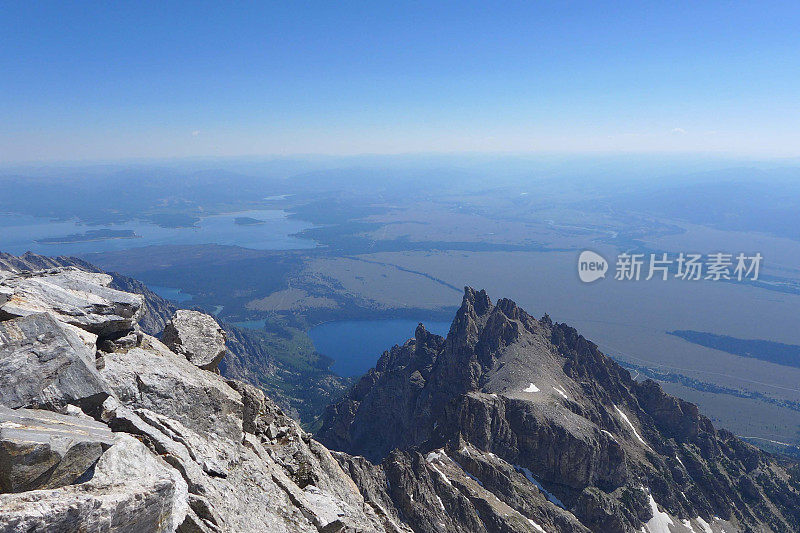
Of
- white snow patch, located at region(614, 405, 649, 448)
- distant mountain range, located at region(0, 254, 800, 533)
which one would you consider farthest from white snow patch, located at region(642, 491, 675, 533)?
white snow patch, located at region(614, 405, 649, 448)

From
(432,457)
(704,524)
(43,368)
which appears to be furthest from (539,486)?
(43,368)

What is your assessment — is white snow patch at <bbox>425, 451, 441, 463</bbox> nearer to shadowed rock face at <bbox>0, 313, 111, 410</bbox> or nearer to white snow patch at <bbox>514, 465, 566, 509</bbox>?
white snow patch at <bbox>514, 465, 566, 509</bbox>

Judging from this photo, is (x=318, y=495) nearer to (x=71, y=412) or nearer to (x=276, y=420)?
(x=276, y=420)

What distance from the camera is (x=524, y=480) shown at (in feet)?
218

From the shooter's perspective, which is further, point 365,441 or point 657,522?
point 365,441

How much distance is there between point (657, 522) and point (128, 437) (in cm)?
8632

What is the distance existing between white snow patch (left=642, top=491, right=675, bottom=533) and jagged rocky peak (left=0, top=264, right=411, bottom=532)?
67.0 metres

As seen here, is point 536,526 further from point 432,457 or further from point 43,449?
point 43,449

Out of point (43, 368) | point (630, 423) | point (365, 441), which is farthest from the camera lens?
point (365, 441)

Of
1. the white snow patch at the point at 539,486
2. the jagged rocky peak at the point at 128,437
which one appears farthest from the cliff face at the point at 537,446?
the jagged rocky peak at the point at 128,437

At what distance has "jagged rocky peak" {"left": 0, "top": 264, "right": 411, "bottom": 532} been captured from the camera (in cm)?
970

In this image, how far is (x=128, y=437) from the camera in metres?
13.0

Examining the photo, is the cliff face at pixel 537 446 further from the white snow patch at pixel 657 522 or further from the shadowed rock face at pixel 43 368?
the shadowed rock face at pixel 43 368

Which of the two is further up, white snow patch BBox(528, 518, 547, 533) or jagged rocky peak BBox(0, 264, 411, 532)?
jagged rocky peak BBox(0, 264, 411, 532)
